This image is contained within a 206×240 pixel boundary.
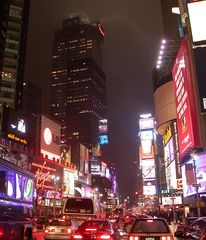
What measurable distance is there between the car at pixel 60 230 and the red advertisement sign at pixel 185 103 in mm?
21943

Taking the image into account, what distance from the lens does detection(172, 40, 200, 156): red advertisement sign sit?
41.1 metres

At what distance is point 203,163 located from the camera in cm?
4031

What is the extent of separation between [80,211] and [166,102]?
50.3 m

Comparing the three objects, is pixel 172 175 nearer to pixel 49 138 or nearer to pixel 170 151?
pixel 170 151

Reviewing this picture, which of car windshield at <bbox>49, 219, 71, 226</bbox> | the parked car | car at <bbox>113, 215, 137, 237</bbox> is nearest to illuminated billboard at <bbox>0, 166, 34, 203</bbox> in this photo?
the parked car

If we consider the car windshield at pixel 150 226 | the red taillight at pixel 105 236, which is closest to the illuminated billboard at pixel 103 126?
the red taillight at pixel 105 236

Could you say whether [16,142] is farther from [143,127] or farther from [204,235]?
[204,235]

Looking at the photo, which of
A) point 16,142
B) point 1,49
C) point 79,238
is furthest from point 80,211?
point 1,49

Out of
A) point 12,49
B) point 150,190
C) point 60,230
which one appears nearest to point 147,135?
point 150,190

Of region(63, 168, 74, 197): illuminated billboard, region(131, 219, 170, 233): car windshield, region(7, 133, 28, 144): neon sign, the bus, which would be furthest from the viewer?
region(63, 168, 74, 197): illuminated billboard

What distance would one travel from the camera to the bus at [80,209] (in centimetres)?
2683

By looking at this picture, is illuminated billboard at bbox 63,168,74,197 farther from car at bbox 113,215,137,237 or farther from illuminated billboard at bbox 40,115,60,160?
car at bbox 113,215,137,237

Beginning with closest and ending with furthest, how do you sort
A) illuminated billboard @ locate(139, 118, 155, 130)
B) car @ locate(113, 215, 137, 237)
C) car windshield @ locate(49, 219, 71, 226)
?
car windshield @ locate(49, 219, 71, 226)
car @ locate(113, 215, 137, 237)
illuminated billboard @ locate(139, 118, 155, 130)

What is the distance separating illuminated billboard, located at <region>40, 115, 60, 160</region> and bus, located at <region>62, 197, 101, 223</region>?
143ft
